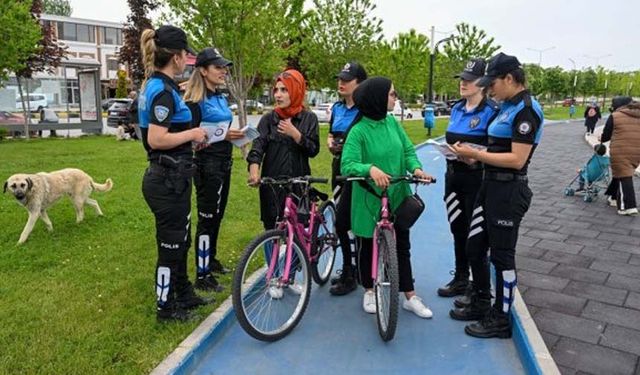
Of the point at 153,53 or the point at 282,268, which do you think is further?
the point at 282,268

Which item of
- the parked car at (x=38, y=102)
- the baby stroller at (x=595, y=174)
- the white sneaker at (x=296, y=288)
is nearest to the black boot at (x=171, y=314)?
the white sneaker at (x=296, y=288)

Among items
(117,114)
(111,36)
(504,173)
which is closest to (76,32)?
(111,36)

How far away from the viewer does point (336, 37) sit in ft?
80.6

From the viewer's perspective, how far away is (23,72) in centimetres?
1866

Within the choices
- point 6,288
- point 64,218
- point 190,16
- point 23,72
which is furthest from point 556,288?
point 23,72

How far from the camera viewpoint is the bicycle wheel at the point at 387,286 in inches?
134

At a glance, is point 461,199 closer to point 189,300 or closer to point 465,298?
point 465,298

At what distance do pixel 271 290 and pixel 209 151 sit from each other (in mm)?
1203

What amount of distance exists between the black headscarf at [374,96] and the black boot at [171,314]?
6.47ft

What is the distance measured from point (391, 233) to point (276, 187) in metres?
1.03

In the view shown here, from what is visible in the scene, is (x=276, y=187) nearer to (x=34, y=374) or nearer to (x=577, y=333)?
(x=34, y=374)

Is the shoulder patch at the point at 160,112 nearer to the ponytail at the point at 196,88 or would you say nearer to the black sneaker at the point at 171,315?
the ponytail at the point at 196,88

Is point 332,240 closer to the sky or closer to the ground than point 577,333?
closer to the sky

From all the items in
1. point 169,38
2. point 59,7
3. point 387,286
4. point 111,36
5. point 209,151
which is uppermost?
point 59,7
